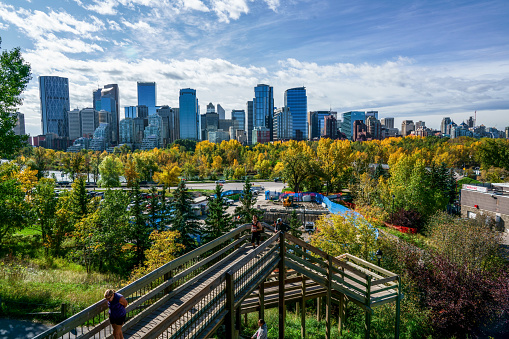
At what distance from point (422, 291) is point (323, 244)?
5419 mm

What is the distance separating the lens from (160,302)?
21.7 ft

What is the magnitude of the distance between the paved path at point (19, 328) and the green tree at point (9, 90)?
270 inches

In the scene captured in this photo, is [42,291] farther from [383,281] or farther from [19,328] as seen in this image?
[383,281]

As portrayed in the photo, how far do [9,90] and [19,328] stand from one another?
9.42m

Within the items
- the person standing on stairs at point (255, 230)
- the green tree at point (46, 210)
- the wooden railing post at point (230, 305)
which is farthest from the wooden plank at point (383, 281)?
the green tree at point (46, 210)

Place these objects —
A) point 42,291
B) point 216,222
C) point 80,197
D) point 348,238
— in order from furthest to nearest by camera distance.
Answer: point 80,197 → point 216,222 → point 348,238 → point 42,291

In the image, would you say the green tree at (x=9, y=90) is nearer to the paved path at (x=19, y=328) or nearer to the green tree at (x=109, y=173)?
the paved path at (x=19, y=328)

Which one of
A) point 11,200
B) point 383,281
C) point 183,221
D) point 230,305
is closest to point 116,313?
point 230,305

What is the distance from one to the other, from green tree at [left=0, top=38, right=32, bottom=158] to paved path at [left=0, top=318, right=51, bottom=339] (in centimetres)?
685

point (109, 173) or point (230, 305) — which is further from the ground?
point (230, 305)

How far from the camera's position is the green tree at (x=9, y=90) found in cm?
1235

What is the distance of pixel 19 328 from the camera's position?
982 centimetres

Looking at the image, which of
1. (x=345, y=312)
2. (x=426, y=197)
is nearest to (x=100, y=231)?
(x=345, y=312)

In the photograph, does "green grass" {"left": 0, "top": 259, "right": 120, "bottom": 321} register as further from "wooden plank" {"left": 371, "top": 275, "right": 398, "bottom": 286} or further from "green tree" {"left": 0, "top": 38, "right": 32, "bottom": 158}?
"wooden plank" {"left": 371, "top": 275, "right": 398, "bottom": 286}
